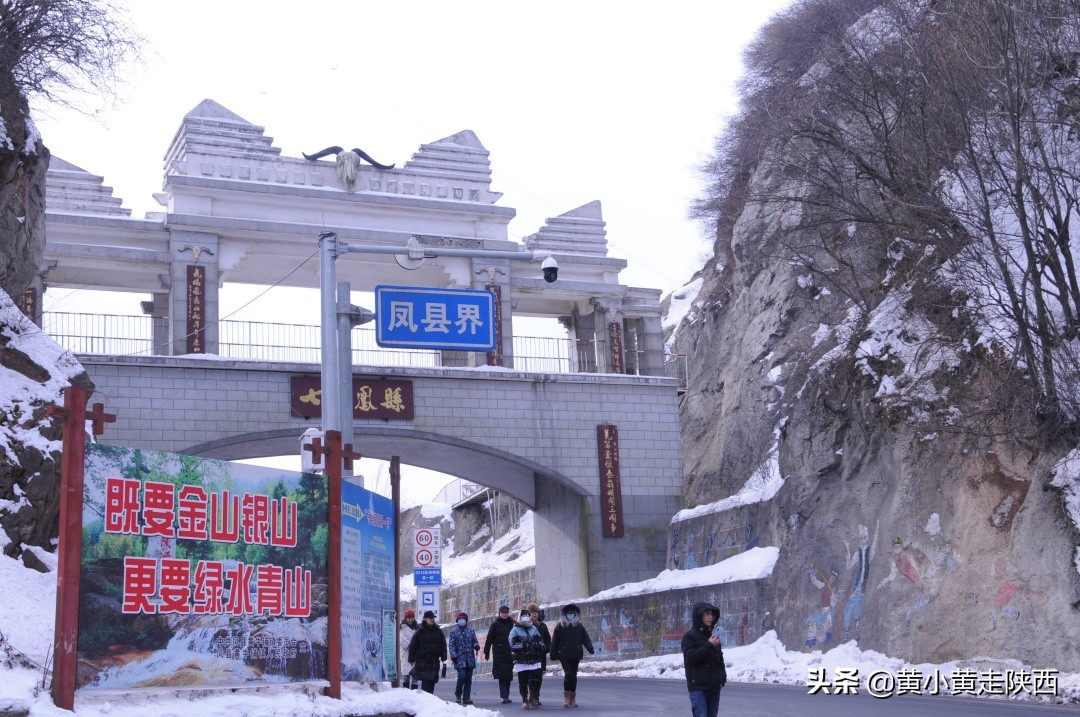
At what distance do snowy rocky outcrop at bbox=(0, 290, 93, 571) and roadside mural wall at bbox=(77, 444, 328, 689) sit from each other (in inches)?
92.1

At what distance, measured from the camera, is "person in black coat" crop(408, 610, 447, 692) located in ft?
50.8

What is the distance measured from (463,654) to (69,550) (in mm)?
7494

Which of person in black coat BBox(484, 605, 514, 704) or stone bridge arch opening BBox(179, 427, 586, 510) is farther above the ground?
stone bridge arch opening BBox(179, 427, 586, 510)

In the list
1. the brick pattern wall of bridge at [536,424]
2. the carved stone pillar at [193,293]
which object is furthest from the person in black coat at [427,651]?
the carved stone pillar at [193,293]

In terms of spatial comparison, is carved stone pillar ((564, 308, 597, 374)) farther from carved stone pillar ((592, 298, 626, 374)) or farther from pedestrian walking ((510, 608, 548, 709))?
pedestrian walking ((510, 608, 548, 709))

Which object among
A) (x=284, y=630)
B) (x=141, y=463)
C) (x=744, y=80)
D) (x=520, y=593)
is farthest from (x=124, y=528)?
(x=744, y=80)

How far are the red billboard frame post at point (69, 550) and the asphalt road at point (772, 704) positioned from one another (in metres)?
6.67

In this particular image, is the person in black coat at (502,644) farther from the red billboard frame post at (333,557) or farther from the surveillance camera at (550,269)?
the surveillance camera at (550,269)

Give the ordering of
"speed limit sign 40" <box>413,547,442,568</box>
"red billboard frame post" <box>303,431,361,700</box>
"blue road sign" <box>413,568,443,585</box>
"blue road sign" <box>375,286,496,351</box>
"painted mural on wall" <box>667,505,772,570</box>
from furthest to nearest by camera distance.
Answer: "painted mural on wall" <box>667,505,772,570</box>
"speed limit sign 40" <box>413,547,442,568</box>
"blue road sign" <box>413,568,443,585</box>
"blue road sign" <box>375,286,496,351</box>
"red billboard frame post" <box>303,431,361,700</box>

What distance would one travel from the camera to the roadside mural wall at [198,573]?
1042cm

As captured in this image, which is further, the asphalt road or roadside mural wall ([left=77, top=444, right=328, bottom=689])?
the asphalt road

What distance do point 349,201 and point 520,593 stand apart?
44.0ft

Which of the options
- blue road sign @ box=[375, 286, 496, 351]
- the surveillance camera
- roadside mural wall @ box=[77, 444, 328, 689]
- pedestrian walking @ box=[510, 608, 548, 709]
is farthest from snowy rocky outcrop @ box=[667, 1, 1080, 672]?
roadside mural wall @ box=[77, 444, 328, 689]

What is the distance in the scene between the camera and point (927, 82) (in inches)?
789
